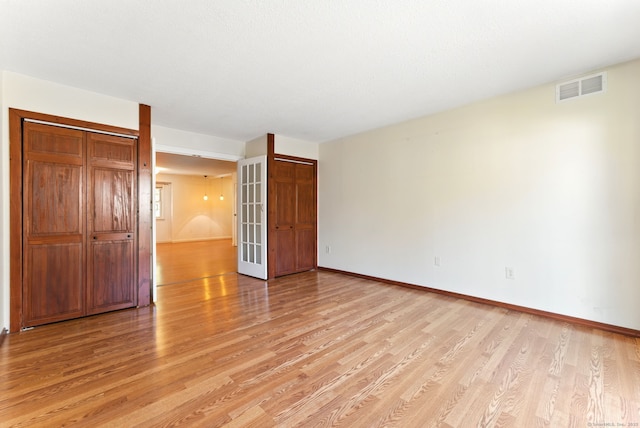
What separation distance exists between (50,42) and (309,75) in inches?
79.9

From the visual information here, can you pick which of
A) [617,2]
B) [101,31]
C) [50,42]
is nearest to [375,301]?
[617,2]

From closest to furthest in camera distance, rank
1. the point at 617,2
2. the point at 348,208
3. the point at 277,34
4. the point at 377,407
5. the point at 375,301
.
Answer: the point at 377,407 < the point at 617,2 < the point at 277,34 < the point at 375,301 < the point at 348,208

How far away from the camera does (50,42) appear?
2.07 meters

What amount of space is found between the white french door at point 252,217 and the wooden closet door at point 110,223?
183cm

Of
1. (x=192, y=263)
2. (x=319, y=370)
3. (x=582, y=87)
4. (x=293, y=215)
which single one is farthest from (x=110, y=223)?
(x=582, y=87)

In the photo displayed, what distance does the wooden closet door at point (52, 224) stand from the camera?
2627mm

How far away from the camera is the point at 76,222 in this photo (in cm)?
287

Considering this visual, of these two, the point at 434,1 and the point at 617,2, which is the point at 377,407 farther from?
the point at 617,2

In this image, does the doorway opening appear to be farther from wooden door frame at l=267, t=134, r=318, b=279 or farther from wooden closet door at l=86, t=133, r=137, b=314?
wooden closet door at l=86, t=133, r=137, b=314

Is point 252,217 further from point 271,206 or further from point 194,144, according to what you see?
point 194,144

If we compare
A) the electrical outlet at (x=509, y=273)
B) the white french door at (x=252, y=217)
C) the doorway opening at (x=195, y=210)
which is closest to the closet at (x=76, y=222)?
the white french door at (x=252, y=217)

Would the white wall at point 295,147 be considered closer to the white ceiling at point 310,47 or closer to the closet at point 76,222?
the white ceiling at point 310,47

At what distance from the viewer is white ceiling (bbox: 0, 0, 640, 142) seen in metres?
1.76

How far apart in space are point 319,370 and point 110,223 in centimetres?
282
